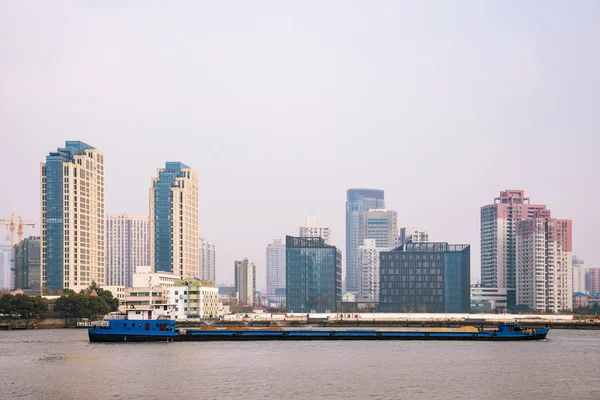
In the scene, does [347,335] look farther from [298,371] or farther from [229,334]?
[298,371]

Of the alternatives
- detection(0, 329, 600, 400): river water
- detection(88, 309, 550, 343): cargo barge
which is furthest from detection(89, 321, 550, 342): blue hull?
detection(0, 329, 600, 400): river water

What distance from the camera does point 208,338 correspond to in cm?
Result: 13400

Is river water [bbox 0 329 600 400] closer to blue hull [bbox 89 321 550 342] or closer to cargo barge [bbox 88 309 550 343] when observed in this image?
cargo barge [bbox 88 309 550 343]

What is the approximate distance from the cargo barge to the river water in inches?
133

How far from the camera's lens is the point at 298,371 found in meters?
90.4

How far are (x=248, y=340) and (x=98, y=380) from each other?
188 feet

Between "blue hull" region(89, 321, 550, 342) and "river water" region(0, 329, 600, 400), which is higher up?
"river water" region(0, 329, 600, 400)

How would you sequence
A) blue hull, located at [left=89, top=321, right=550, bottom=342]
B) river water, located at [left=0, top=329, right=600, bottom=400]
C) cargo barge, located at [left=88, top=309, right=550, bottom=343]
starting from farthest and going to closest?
blue hull, located at [left=89, top=321, right=550, bottom=342], cargo barge, located at [left=88, top=309, right=550, bottom=343], river water, located at [left=0, top=329, right=600, bottom=400]

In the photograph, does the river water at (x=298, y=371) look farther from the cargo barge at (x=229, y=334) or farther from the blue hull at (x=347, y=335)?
the blue hull at (x=347, y=335)

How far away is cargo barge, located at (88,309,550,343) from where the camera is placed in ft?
417

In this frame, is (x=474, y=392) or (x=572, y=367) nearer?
(x=474, y=392)

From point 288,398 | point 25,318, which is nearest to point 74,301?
point 25,318

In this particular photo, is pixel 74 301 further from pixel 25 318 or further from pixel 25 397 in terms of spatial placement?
pixel 25 397

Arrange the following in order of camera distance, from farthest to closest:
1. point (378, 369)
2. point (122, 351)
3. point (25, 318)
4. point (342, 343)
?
point (25, 318), point (342, 343), point (122, 351), point (378, 369)
